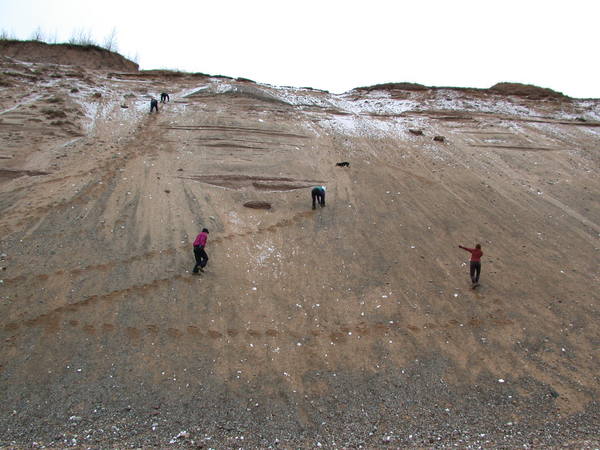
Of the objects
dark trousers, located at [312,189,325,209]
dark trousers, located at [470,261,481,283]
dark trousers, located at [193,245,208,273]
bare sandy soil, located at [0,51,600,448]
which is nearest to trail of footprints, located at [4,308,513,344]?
bare sandy soil, located at [0,51,600,448]

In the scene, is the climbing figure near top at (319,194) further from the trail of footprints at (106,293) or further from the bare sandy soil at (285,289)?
the trail of footprints at (106,293)

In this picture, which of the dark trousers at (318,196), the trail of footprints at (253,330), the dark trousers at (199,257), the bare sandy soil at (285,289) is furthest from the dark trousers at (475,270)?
the dark trousers at (199,257)

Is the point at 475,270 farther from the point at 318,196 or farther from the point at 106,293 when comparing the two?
the point at 106,293

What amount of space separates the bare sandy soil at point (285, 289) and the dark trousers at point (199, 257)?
0.73 feet

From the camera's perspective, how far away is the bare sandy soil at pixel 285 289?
6324 mm

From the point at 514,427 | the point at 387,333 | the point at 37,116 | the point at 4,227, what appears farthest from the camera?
the point at 37,116

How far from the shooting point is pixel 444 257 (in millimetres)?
10844

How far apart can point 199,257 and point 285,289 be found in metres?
2.09

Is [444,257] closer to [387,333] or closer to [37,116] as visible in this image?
[387,333]

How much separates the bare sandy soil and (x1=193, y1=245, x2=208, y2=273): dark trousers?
222mm

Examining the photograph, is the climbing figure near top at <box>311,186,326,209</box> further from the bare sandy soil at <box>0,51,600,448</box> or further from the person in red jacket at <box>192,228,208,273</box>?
the person in red jacket at <box>192,228,208,273</box>

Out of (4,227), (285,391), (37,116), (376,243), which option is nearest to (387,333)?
(285,391)

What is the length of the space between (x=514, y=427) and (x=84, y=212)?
36.5ft

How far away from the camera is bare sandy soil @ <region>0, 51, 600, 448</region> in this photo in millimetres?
6324
